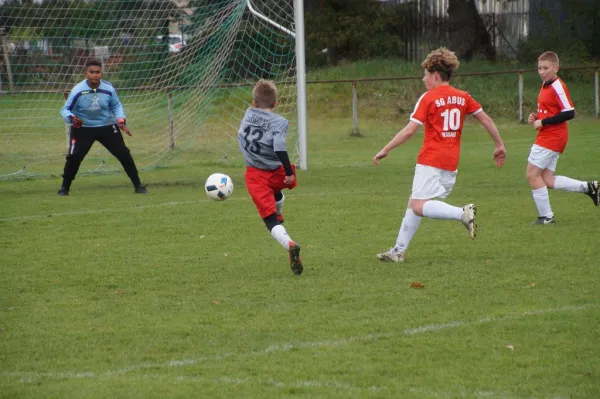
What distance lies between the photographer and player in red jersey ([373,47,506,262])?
777 cm

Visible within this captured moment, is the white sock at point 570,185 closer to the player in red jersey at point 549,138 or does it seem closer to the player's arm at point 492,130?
the player in red jersey at point 549,138

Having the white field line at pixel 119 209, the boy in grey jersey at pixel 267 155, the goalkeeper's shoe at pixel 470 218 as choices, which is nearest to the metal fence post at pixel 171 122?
the white field line at pixel 119 209

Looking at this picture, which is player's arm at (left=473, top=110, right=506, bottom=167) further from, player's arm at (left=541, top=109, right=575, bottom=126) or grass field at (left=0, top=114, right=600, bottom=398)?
player's arm at (left=541, top=109, right=575, bottom=126)

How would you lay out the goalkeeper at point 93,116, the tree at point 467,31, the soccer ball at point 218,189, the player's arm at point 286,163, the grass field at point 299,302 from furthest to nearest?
the tree at point 467,31 < the goalkeeper at point 93,116 < the soccer ball at point 218,189 < the player's arm at point 286,163 < the grass field at point 299,302

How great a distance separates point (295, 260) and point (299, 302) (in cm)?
A: 91

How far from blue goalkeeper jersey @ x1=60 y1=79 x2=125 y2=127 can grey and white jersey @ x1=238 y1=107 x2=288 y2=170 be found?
5.95m

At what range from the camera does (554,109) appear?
9992 millimetres

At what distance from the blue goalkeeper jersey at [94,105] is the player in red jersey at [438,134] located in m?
6.64

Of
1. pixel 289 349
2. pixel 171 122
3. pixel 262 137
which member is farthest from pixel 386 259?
pixel 171 122

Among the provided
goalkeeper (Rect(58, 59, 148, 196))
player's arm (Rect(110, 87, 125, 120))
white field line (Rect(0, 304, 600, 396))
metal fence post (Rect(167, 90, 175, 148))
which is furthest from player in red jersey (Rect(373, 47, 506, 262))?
metal fence post (Rect(167, 90, 175, 148))

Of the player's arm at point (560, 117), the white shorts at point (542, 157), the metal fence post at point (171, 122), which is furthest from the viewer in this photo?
the metal fence post at point (171, 122)

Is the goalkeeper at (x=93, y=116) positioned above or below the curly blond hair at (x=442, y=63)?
below

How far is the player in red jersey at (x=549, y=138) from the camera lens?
9.84 meters

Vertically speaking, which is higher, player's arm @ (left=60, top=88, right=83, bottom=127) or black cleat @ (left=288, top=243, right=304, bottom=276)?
player's arm @ (left=60, top=88, right=83, bottom=127)
